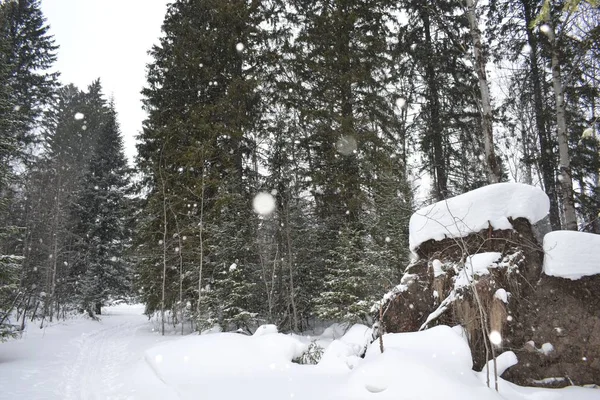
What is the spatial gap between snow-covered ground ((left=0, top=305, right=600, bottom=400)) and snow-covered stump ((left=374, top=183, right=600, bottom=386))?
1.07ft

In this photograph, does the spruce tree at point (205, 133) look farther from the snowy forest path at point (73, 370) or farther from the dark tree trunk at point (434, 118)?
the dark tree trunk at point (434, 118)

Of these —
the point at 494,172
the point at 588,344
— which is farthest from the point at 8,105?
the point at 588,344

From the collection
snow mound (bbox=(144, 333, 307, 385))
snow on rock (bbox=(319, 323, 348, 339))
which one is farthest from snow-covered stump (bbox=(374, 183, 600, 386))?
snow on rock (bbox=(319, 323, 348, 339))

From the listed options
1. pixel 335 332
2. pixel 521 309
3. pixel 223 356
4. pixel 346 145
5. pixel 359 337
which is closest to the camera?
pixel 521 309

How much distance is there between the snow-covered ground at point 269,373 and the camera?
406 cm

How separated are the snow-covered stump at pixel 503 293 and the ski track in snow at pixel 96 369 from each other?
17.2 feet

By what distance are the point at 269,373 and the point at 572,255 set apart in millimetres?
4962

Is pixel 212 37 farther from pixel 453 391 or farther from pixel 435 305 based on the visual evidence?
pixel 453 391

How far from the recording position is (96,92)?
113 ft

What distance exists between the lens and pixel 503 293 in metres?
4.97

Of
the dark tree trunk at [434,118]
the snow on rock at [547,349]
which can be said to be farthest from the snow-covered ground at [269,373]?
the dark tree trunk at [434,118]

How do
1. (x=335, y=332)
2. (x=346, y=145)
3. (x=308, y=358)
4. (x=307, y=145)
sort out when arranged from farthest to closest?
1. (x=307, y=145)
2. (x=346, y=145)
3. (x=335, y=332)
4. (x=308, y=358)

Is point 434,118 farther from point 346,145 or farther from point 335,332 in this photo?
point 335,332

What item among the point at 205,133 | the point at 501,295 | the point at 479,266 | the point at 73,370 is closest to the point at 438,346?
the point at 501,295
